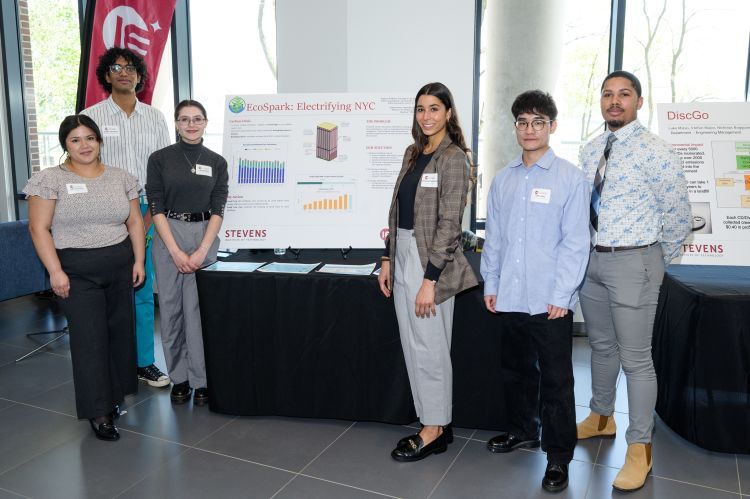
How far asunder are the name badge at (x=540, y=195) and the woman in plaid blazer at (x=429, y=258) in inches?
10.3

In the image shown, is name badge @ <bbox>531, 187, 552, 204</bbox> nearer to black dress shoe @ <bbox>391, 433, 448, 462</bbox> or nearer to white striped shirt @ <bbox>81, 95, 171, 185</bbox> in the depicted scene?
black dress shoe @ <bbox>391, 433, 448, 462</bbox>

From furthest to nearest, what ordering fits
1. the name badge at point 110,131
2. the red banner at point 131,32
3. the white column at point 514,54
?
the white column at point 514,54, the red banner at point 131,32, the name badge at point 110,131

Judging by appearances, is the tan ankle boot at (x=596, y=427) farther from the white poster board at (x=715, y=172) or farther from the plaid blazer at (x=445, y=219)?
the plaid blazer at (x=445, y=219)

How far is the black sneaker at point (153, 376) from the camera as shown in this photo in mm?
3344

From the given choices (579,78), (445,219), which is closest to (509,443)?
→ (445,219)

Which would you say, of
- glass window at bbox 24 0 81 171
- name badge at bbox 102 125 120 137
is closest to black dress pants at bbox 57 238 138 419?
name badge at bbox 102 125 120 137

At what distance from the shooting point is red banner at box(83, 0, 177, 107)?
11.9ft

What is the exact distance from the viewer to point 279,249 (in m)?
3.31

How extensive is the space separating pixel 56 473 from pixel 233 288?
1056 mm

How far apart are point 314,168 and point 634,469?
2019mm

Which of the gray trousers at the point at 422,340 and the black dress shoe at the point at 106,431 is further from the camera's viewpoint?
the black dress shoe at the point at 106,431

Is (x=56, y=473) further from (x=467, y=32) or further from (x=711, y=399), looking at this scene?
(x=467, y=32)

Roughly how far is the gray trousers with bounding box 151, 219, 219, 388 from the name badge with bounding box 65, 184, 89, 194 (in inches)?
17.4

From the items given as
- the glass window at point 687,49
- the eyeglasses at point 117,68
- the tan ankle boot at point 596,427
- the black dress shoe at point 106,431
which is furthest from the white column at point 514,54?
the black dress shoe at point 106,431
